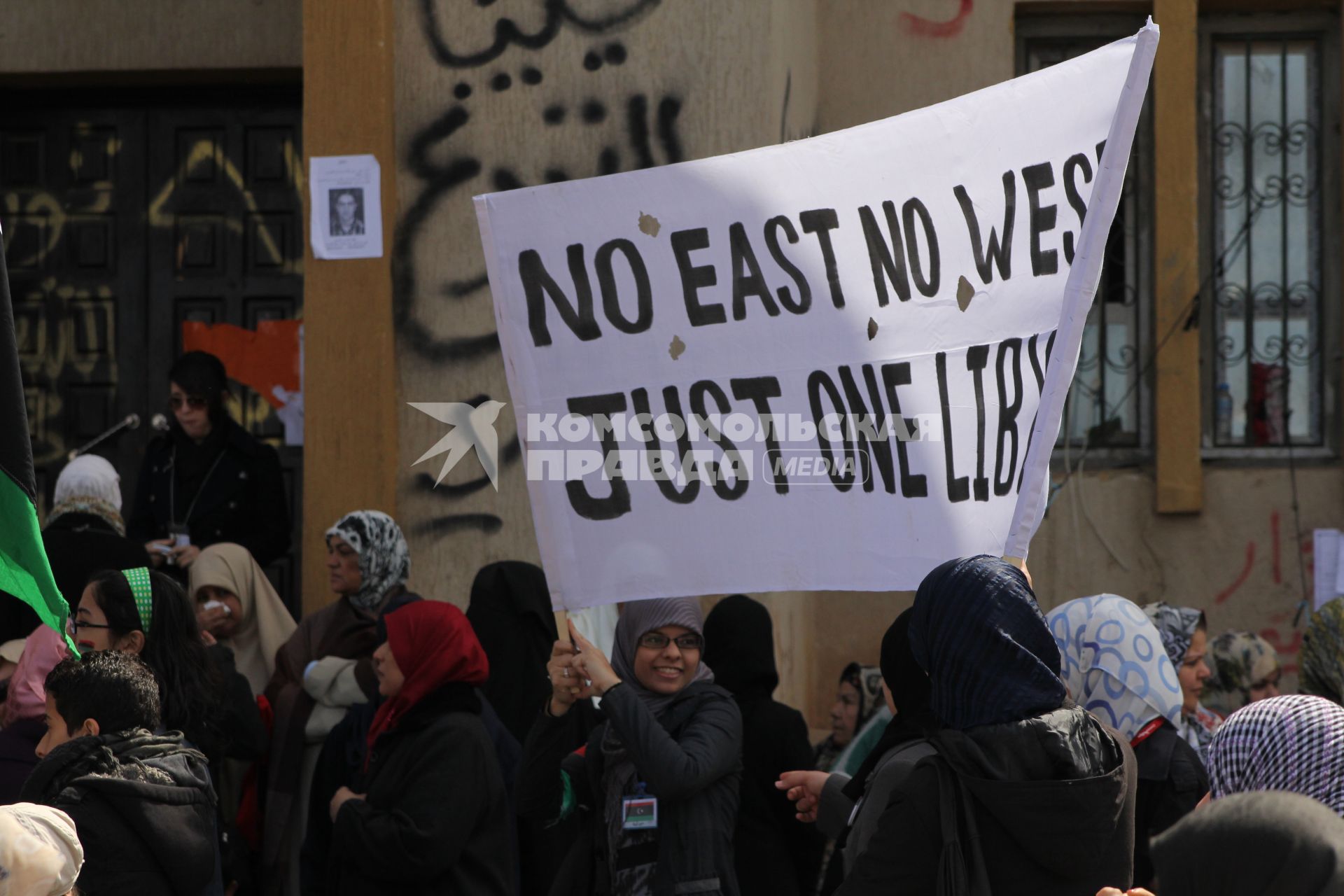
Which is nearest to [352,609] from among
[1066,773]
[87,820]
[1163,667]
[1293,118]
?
[87,820]

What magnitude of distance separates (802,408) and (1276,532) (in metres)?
4.42

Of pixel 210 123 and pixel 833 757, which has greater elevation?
pixel 210 123

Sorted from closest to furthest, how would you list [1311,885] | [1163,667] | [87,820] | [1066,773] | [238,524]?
1. [1311,885]
2. [1066,773]
3. [87,820]
4. [1163,667]
5. [238,524]

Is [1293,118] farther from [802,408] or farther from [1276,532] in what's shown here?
[802,408]

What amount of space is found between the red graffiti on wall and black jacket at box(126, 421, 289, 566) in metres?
3.76

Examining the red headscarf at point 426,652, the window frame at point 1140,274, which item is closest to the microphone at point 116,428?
the red headscarf at point 426,652

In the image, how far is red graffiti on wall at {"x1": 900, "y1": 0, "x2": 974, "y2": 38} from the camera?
8.39 meters

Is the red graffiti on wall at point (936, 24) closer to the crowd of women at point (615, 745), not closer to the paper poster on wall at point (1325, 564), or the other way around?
the paper poster on wall at point (1325, 564)

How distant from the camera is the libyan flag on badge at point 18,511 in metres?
3.31

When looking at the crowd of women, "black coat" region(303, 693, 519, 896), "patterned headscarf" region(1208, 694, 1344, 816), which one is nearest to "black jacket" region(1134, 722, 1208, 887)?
the crowd of women

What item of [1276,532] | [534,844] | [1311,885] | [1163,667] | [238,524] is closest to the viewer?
[1311,885]

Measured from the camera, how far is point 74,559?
19.9 feet

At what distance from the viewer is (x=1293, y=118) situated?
8.31 m

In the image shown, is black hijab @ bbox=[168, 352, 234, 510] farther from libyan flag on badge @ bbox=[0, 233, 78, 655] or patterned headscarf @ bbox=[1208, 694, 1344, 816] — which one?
patterned headscarf @ bbox=[1208, 694, 1344, 816]
